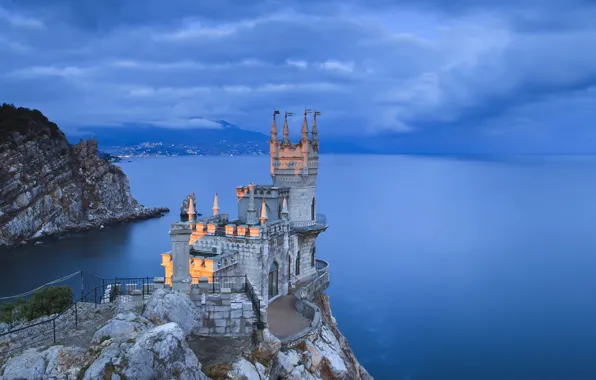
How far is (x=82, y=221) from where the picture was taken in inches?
3386

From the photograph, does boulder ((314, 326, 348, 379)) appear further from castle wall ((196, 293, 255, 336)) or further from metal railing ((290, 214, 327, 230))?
metal railing ((290, 214, 327, 230))

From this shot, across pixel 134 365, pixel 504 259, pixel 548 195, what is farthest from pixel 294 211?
pixel 548 195

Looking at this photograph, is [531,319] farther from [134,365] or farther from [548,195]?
[548,195]

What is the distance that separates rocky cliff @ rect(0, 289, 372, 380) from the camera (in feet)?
39.0

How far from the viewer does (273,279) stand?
93.5ft

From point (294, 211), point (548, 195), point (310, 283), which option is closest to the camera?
point (310, 283)

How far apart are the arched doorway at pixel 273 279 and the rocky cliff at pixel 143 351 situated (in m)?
10.1

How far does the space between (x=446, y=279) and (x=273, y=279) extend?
37.2 m

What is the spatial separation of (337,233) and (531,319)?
39.9 meters

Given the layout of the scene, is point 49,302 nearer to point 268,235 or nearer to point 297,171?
point 268,235

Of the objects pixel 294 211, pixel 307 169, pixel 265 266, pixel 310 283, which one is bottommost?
pixel 310 283

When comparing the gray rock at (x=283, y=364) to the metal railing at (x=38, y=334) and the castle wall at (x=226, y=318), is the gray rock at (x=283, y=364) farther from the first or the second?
the metal railing at (x=38, y=334)

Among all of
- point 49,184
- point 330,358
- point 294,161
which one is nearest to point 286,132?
point 294,161

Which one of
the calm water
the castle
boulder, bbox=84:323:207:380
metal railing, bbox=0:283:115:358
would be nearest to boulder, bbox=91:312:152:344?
boulder, bbox=84:323:207:380
